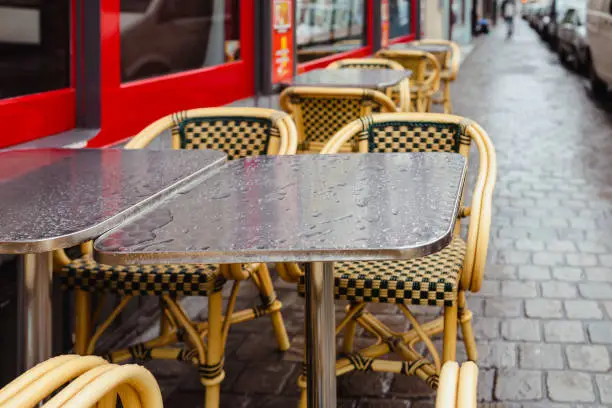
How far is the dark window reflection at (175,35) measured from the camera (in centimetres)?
390

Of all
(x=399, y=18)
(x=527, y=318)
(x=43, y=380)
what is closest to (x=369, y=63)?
(x=527, y=318)

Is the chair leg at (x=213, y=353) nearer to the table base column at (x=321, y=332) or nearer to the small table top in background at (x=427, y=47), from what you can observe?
the table base column at (x=321, y=332)

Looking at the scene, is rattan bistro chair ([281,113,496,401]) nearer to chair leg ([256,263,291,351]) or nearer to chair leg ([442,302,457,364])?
chair leg ([442,302,457,364])

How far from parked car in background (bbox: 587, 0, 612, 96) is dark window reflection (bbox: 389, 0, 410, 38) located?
2.63 m

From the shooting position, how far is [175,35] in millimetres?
4488

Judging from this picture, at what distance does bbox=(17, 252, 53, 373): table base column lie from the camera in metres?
1.96

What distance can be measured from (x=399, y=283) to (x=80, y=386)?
1.48m

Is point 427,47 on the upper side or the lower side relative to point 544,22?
lower

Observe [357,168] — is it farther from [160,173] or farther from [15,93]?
[15,93]

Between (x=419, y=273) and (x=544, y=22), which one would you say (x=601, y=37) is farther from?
(x=544, y=22)

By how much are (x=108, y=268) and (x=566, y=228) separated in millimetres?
3236

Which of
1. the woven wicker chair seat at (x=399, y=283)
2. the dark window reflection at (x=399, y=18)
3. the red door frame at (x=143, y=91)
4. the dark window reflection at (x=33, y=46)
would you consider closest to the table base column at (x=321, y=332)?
the woven wicker chair seat at (x=399, y=283)

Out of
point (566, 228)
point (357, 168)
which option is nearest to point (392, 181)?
point (357, 168)

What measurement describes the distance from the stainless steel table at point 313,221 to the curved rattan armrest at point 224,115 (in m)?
0.54
